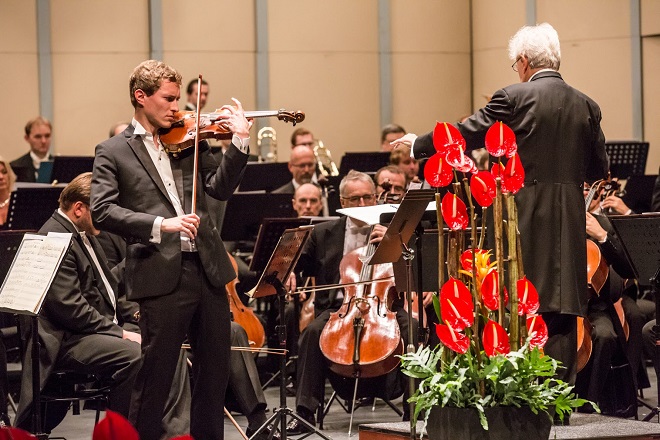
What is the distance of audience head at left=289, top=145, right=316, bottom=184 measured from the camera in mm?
7836

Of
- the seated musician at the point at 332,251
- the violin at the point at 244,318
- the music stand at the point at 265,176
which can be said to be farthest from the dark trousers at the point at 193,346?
the music stand at the point at 265,176

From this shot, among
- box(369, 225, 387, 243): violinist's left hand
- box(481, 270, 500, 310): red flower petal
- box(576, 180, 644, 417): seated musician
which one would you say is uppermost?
box(369, 225, 387, 243): violinist's left hand

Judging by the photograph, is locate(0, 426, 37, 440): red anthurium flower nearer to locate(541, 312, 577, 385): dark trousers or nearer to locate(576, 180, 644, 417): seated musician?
locate(541, 312, 577, 385): dark trousers

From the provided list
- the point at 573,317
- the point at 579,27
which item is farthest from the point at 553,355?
the point at 579,27

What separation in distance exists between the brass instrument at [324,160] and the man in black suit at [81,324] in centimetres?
399

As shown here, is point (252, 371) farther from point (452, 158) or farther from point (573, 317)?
point (452, 158)

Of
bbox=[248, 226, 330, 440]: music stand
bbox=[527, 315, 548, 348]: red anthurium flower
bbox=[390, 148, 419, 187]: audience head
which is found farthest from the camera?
bbox=[390, 148, 419, 187]: audience head

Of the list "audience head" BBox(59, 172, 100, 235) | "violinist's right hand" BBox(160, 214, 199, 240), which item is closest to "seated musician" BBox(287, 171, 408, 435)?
"audience head" BBox(59, 172, 100, 235)

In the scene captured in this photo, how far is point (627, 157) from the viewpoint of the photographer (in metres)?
7.90

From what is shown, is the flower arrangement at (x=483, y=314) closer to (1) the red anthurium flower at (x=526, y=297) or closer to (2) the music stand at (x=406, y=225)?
(1) the red anthurium flower at (x=526, y=297)

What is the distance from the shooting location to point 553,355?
4.13m

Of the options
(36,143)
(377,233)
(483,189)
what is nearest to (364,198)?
(377,233)

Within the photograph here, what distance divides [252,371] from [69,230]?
1.04 metres

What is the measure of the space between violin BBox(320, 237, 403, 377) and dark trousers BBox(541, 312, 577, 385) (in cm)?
113
